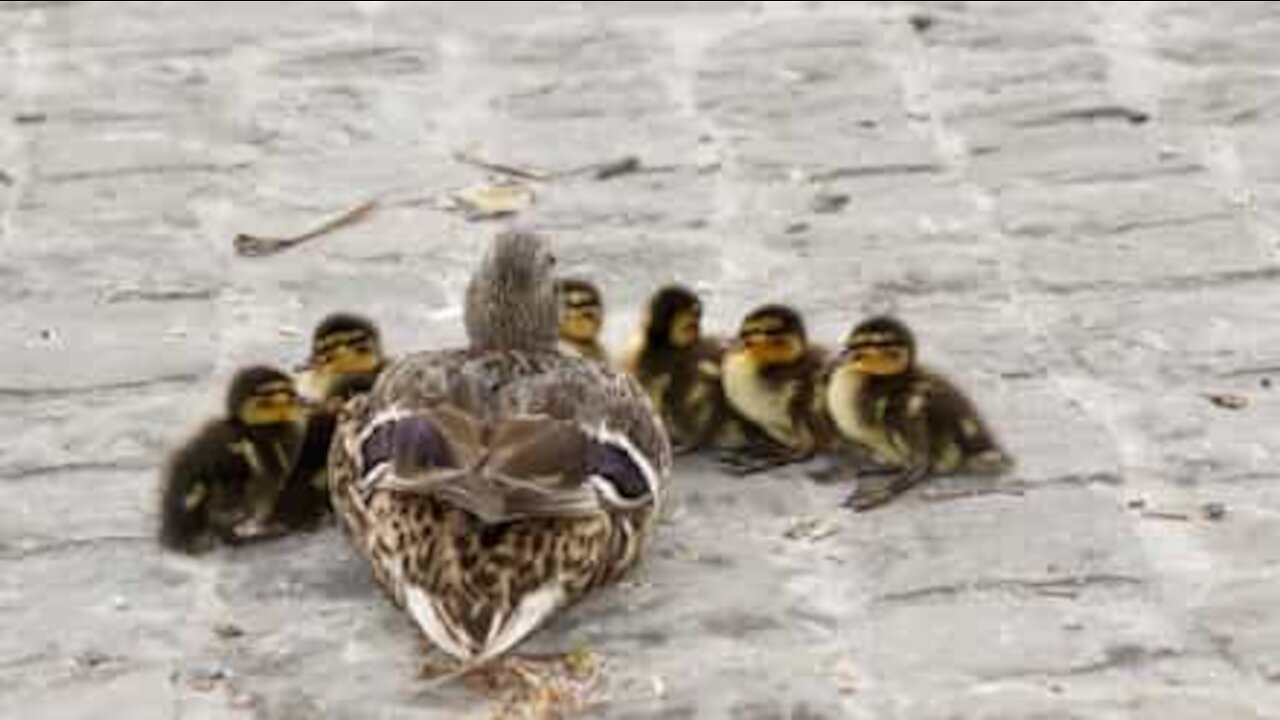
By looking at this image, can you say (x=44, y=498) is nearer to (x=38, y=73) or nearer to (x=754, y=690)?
(x=754, y=690)

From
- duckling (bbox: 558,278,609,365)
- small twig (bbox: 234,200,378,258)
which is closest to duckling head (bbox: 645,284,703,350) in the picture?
duckling (bbox: 558,278,609,365)

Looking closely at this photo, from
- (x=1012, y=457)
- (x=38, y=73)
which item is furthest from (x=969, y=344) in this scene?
(x=38, y=73)

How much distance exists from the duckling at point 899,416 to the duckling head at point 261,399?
43.6 inches

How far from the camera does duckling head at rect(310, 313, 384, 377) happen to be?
7215 millimetres

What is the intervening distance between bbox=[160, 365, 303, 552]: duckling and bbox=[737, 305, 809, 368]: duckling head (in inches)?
38.8

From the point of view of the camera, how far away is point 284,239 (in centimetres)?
850

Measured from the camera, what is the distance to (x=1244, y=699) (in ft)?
20.6

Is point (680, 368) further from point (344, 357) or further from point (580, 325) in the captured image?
point (344, 357)

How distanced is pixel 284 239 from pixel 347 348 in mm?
1337

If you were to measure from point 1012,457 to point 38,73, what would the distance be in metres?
3.48

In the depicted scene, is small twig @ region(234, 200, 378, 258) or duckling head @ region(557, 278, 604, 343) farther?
small twig @ region(234, 200, 378, 258)

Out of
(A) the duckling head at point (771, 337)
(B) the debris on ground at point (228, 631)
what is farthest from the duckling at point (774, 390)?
(B) the debris on ground at point (228, 631)

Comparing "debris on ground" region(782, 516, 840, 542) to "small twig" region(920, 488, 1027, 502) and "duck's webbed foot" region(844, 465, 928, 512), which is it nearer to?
"duck's webbed foot" region(844, 465, 928, 512)

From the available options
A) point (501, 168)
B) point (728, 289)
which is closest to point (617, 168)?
point (501, 168)
